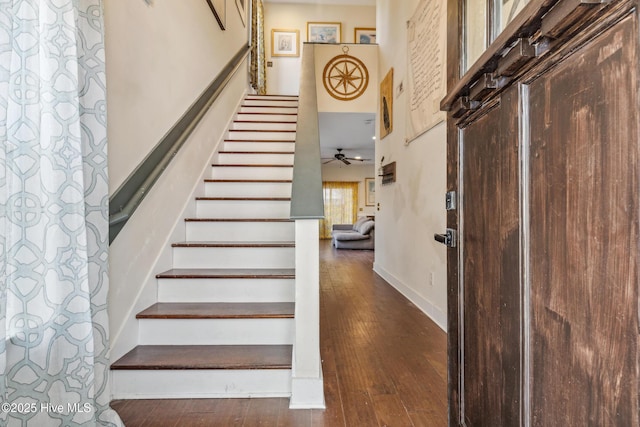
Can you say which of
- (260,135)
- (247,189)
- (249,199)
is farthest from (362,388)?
(260,135)

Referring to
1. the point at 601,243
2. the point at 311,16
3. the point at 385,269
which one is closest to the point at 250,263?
the point at 601,243

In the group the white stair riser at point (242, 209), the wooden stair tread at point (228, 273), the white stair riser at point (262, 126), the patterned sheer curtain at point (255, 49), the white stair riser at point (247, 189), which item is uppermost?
the patterned sheer curtain at point (255, 49)

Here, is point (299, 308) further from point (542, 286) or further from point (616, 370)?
point (616, 370)

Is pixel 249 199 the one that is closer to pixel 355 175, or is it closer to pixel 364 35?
pixel 364 35

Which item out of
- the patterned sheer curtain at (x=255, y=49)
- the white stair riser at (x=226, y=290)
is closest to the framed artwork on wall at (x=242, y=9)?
the patterned sheer curtain at (x=255, y=49)

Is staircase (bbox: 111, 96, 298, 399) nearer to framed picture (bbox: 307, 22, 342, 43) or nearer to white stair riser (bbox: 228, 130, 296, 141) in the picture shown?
white stair riser (bbox: 228, 130, 296, 141)

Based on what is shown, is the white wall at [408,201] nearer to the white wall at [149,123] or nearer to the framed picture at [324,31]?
the white wall at [149,123]

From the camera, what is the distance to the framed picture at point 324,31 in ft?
23.4

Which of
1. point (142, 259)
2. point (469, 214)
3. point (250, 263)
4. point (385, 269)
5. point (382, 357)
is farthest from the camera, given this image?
point (385, 269)

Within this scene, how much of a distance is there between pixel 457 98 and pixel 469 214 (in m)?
0.38

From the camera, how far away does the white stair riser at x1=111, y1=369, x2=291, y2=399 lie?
5.11 ft

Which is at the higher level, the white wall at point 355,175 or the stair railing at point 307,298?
the white wall at point 355,175

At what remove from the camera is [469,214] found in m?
1.04

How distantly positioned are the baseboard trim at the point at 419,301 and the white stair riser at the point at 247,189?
1555 mm
